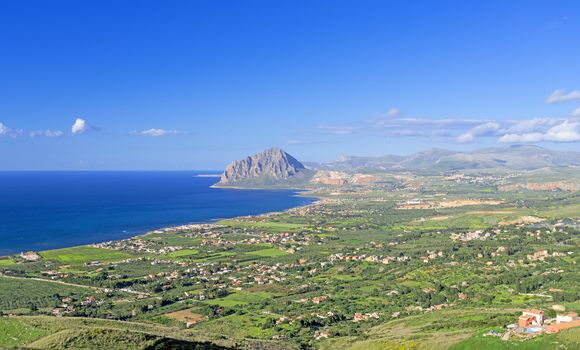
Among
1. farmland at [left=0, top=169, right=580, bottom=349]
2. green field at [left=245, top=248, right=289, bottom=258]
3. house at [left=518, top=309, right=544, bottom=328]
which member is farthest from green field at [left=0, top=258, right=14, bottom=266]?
house at [left=518, top=309, right=544, bottom=328]

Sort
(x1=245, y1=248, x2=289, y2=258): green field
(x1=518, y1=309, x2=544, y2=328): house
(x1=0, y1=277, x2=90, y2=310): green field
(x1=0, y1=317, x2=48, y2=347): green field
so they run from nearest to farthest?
(x1=0, y1=317, x2=48, y2=347): green field, (x1=518, y1=309, x2=544, y2=328): house, (x1=0, y1=277, x2=90, y2=310): green field, (x1=245, y1=248, x2=289, y2=258): green field

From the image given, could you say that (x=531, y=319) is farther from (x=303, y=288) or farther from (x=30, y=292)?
(x=30, y=292)

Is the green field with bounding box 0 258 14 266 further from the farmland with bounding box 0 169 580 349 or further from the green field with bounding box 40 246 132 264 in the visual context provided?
the green field with bounding box 40 246 132 264

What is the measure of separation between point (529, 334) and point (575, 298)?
27197mm

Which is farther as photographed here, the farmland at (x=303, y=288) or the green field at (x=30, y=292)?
the green field at (x=30, y=292)

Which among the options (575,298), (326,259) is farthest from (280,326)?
(326,259)

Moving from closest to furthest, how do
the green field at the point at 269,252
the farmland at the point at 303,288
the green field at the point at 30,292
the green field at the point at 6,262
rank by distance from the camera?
1. the farmland at the point at 303,288
2. the green field at the point at 30,292
3. the green field at the point at 6,262
4. the green field at the point at 269,252

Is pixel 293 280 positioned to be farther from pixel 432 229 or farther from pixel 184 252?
pixel 432 229

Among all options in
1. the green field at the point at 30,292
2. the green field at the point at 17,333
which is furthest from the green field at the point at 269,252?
→ the green field at the point at 17,333

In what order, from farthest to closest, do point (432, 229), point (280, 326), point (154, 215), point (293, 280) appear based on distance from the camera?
point (154, 215), point (432, 229), point (293, 280), point (280, 326)

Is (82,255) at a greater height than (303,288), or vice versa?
(82,255)

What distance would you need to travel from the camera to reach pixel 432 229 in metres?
155

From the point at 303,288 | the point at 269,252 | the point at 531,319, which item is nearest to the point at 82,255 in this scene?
the point at 269,252

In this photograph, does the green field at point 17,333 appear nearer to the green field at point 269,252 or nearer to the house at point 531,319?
the house at point 531,319
